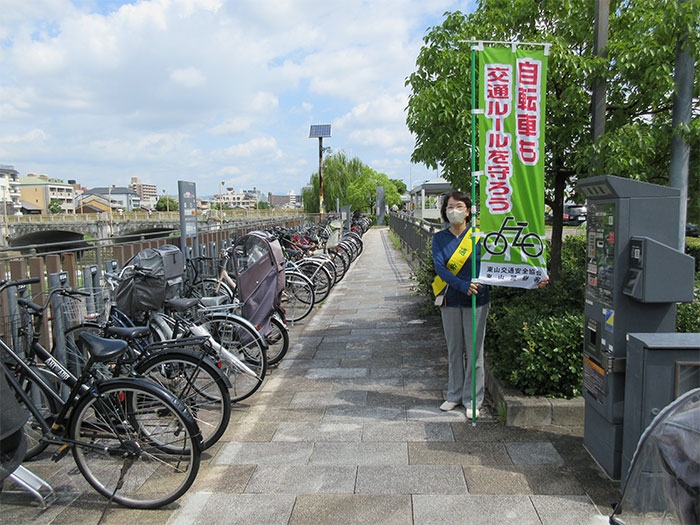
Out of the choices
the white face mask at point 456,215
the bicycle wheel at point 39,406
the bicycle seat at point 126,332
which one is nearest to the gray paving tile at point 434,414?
the white face mask at point 456,215

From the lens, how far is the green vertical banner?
374cm

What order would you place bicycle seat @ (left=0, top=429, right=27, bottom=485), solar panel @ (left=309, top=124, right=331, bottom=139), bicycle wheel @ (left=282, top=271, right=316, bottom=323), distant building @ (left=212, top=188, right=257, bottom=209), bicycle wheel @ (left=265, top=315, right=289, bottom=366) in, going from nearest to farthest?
1. bicycle seat @ (left=0, top=429, right=27, bottom=485)
2. bicycle wheel @ (left=265, top=315, right=289, bottom=366)
3. bicycle wheel @ (left=282, top=271, right=316, bottom=323)
4. solar panel @ (left=309, top=124, right=331, bottom=139)
5. distant building @ (left=212, top=188, right=257, bottom=209)

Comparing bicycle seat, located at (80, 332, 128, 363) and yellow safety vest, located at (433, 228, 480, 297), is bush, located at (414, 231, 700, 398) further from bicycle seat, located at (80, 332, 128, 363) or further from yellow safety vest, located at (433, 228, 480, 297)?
bicycle seat, located at (80, 332, 128, 363)

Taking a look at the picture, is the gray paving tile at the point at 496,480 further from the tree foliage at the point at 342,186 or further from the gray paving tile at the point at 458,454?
the tree foliage at the point at 342,186

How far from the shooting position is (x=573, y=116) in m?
4.90

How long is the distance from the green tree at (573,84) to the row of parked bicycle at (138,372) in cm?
213

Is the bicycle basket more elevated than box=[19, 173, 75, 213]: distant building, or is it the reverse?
box=[19, 173, 75, 213]: distant building

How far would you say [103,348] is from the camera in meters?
2.83

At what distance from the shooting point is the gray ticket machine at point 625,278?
2752mm

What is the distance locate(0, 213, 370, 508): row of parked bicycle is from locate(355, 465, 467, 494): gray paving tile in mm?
996

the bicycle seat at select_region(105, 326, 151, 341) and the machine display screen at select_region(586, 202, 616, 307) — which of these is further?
the bicycle seat at select_region(105, 326, 151, 341)

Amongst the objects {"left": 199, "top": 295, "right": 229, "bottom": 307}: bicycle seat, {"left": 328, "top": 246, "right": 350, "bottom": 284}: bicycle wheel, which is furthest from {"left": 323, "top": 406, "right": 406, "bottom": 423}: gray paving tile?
{"left": 328, "top": 246, "right": 350, "bottom": 284}: bicycle wheel

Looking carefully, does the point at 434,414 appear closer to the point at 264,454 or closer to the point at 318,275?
the point at 264,454

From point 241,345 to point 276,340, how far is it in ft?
3.91
